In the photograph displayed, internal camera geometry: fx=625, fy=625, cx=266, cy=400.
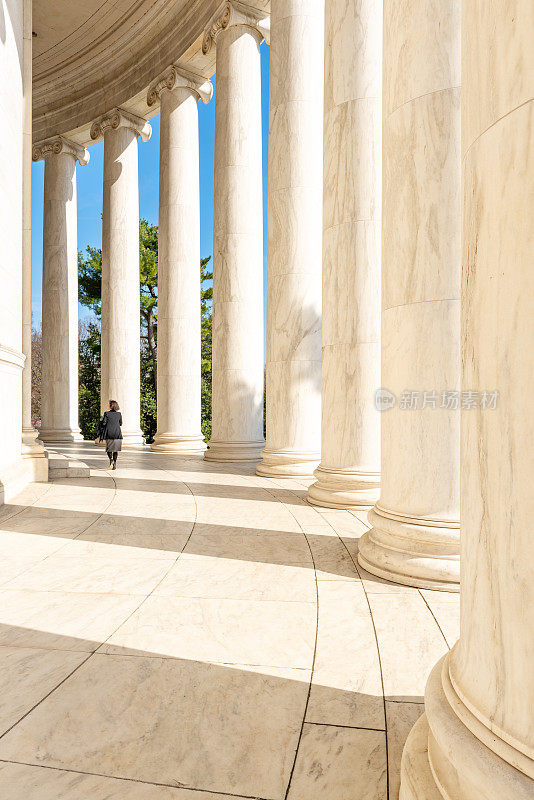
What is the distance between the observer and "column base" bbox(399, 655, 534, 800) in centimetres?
4047

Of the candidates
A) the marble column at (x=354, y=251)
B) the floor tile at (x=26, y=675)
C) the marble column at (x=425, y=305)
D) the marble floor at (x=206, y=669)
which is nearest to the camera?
the marble floor at (x=206, y=669)

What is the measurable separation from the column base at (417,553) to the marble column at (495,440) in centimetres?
6120

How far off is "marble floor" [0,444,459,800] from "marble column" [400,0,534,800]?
1404 cm

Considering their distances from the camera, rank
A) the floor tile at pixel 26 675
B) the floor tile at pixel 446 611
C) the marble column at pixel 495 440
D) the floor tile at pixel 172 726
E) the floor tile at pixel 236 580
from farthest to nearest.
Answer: the floor tile at pixel 236 580, the floor tile at pixel 446 611, the floor tile at pixel 26 675, the floor tile at pixel 172 726, the marble column at pixel 495 440

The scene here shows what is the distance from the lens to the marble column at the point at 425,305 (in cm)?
11219

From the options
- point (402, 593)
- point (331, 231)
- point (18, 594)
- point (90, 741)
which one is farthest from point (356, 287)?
point (90, 741)

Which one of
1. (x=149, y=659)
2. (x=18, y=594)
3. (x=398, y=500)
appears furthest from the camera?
(x=398, y=500)

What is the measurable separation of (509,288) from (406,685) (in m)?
51.3

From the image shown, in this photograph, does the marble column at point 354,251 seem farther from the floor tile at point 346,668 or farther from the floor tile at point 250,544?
the floor tile at point 346,668

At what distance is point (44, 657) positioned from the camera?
80375 mm

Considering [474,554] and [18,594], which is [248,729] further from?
[18,594]

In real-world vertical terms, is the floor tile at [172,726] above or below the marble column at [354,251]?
below

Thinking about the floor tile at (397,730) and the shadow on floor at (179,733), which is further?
the floor tile at (397,730)

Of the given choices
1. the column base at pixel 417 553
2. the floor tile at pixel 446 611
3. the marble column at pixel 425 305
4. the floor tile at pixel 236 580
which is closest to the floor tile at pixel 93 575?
the floor tile at pixel 236 580
